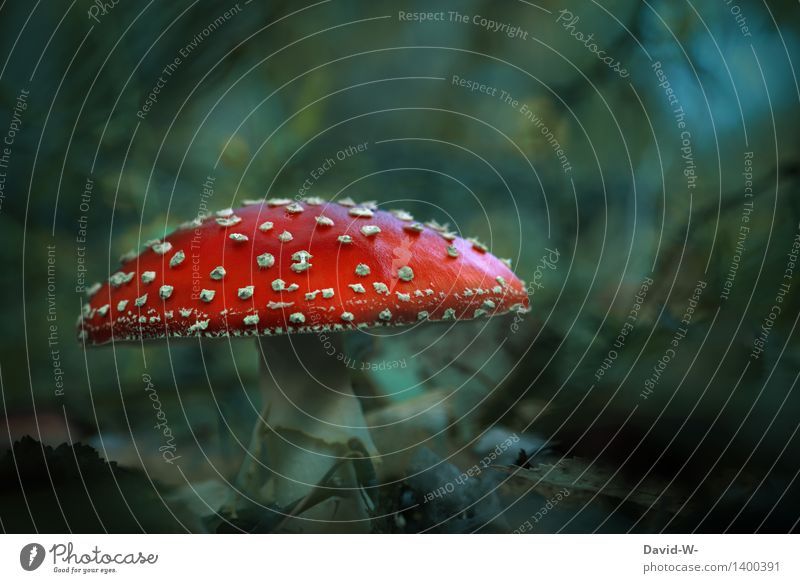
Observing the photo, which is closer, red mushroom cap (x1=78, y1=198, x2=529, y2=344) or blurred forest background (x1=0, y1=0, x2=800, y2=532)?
red mushroom cap (x1=78, y1=198, x2=529, y2=344)

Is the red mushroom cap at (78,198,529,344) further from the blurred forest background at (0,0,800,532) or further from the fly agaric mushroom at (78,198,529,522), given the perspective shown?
the blurred forest background at (0,0,800,532)

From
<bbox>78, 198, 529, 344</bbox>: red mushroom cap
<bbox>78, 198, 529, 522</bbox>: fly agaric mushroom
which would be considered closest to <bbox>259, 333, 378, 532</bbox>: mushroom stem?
<bbox>78, 198, 529, 522</bbox>: fly agaric mushroom

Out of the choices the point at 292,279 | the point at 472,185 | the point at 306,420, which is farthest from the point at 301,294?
the point at 472,185

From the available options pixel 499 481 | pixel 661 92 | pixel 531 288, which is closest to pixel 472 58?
pixel 661 92

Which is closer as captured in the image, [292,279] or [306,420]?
[292,279]

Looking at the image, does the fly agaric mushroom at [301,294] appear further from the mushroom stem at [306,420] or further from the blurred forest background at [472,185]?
the blurred forest background at [472,185]

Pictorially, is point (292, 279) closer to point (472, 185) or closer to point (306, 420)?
point (306, 420)

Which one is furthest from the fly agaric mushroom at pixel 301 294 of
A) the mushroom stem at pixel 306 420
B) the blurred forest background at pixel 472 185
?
the blurred forest background at pixel 472 185
